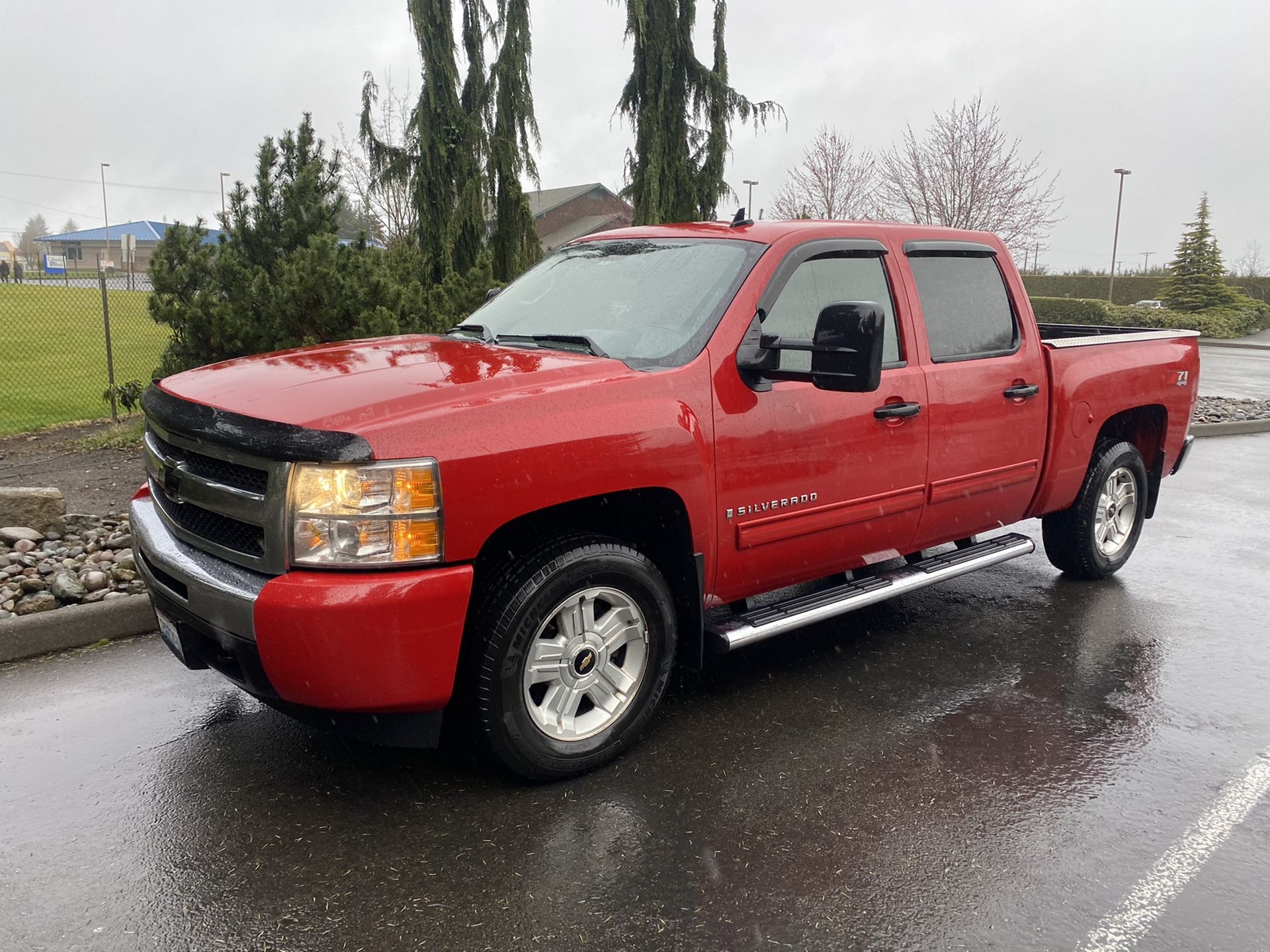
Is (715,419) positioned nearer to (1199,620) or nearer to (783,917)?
(783,917)

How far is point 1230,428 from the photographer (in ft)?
41.4

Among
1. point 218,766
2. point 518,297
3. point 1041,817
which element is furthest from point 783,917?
point 518,297

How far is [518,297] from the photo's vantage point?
4.80m

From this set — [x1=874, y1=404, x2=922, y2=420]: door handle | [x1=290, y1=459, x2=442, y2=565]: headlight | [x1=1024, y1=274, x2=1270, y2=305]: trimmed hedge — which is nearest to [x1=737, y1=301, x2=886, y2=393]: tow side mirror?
[x1=874, y1=404, x2=922, y2=420]: door handle

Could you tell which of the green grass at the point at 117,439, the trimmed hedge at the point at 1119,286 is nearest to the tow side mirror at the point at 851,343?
the green grass at the point at 117,439

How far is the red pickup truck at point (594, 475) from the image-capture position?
9.96 feet

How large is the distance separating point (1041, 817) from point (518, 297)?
3.07m

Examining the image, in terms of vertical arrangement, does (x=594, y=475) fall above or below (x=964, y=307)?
below

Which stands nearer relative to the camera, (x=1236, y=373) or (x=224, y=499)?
(x=224, y=499)

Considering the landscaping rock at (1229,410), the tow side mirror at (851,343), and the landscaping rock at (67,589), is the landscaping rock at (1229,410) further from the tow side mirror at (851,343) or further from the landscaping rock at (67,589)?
the landscaping rock at (67,589)

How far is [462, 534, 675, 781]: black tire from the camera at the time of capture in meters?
3.27

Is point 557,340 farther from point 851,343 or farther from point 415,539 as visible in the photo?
point 415,539

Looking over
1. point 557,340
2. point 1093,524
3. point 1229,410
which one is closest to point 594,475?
point 557,340

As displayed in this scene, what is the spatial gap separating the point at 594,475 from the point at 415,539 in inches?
25.6
